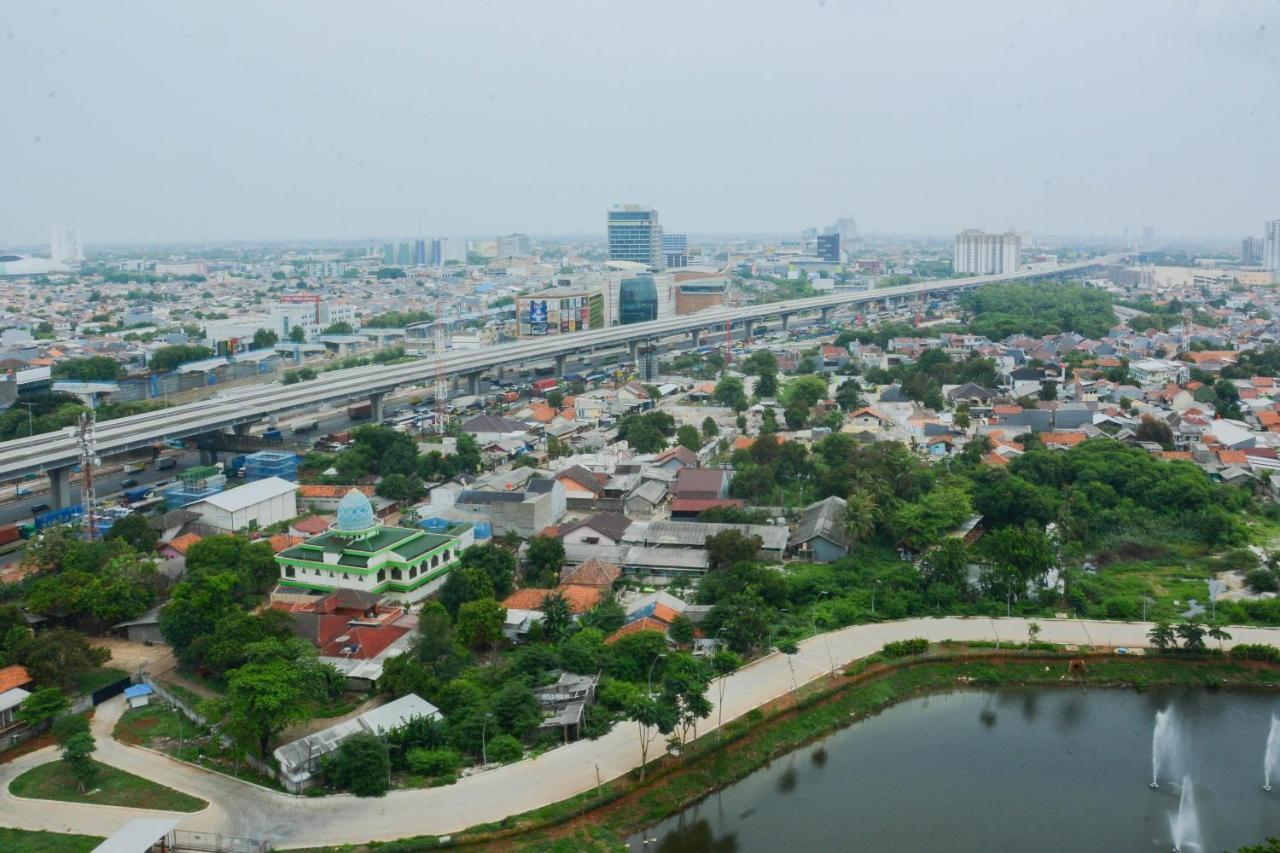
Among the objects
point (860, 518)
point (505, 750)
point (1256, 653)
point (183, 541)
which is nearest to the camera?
point (505, 750)

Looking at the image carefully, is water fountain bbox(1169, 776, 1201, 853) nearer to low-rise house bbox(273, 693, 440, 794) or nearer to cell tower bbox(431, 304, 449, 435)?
low-rise house bbox(273, 693, 440, 794)

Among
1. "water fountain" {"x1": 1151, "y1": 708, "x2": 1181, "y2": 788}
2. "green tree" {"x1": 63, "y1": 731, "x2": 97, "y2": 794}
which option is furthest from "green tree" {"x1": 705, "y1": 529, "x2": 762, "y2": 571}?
"green tree" {"x1": 63, "y1": 731, "x2": 97, "y2": 794}

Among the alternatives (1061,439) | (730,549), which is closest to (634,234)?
(1061,439)

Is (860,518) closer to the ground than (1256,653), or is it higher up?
higher up

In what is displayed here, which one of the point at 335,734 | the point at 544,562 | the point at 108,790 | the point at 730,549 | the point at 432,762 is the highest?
the point at 730,549

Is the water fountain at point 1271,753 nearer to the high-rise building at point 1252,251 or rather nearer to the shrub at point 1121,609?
the shrub at point 1121,609

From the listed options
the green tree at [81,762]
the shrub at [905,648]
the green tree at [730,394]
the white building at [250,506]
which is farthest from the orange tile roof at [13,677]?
the green tree at [730,394]

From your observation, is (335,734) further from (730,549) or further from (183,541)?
(183,541)

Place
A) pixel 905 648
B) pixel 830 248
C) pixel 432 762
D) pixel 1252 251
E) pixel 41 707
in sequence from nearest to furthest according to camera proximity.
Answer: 1. pixel 432 762
2. pixel 41 707
3. pixel 905 648
4. pixel 1252 251
5. pixel 830 248
